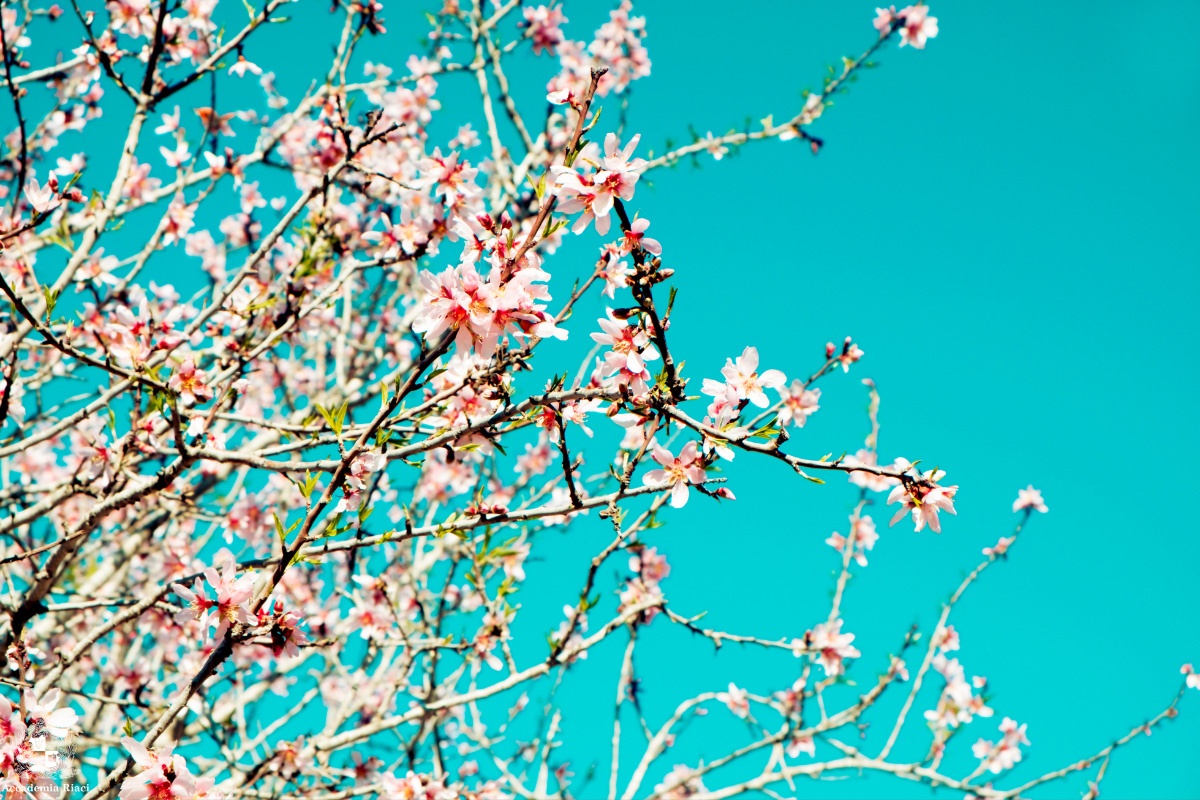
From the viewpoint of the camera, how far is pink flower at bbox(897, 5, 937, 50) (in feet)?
14.8

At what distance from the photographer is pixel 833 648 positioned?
12.3 feet

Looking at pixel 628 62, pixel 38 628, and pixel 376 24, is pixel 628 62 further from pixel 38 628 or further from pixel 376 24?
pixel 38 628

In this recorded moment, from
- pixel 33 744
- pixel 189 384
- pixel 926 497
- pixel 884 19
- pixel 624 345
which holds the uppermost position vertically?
pixel 884 19

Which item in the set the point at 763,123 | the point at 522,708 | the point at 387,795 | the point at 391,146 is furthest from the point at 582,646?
the point at 391,146

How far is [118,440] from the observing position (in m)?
2.71

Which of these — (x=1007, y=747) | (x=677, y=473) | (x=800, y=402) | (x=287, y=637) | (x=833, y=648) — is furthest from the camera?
(x=1007, y=747)

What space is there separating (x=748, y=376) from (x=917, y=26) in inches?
150

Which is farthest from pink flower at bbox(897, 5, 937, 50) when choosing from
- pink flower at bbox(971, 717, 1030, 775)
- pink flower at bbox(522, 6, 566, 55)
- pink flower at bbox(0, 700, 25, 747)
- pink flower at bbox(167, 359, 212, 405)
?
pink flower at bbox(0, 700, 25, 747)

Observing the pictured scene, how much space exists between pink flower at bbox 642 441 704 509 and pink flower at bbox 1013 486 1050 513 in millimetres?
3922

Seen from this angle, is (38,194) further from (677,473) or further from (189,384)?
(677,473)

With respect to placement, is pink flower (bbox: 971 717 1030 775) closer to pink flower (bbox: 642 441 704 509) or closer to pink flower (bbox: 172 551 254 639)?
pink flower (bbox: 642 441 704 509)

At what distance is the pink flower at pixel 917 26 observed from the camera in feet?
14.8

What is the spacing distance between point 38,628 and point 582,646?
9.03 ft

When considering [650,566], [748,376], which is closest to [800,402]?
[748,376]
